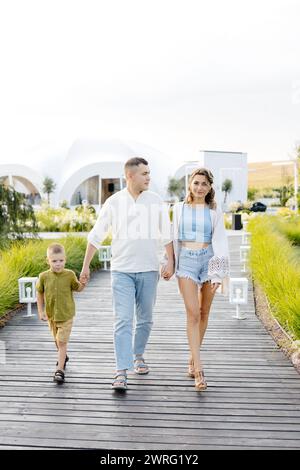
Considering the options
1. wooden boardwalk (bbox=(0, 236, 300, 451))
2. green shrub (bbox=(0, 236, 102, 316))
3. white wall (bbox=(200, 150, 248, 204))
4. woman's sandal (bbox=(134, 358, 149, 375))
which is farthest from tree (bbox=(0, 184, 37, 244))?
white wall (bbox=(200, 150, 248, 204))

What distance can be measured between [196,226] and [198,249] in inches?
6.7

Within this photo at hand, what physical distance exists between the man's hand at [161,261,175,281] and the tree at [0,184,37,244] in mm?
7101

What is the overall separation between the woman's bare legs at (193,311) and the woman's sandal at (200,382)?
4cm

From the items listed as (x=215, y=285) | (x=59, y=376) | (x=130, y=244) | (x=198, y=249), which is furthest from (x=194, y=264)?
(x=59, y=376)

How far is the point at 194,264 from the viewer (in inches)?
166

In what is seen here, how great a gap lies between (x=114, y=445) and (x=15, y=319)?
3857mm

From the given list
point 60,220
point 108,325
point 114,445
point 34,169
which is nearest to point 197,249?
point 114,445

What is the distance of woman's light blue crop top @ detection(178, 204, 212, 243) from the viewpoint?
13.9 feet

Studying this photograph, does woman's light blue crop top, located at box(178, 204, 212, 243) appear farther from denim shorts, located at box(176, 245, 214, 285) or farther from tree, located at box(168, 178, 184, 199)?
tree, located at box(168, 178, 184, 199)

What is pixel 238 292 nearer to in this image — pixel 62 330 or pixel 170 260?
pixel 170 260

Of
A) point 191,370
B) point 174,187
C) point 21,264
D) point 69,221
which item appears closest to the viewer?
point 191,370

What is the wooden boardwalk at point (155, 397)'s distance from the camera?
10.9ft

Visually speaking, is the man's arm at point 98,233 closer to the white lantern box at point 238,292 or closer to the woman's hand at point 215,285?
the woman's hand at point 215,285

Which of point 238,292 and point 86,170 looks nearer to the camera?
point 238,292
